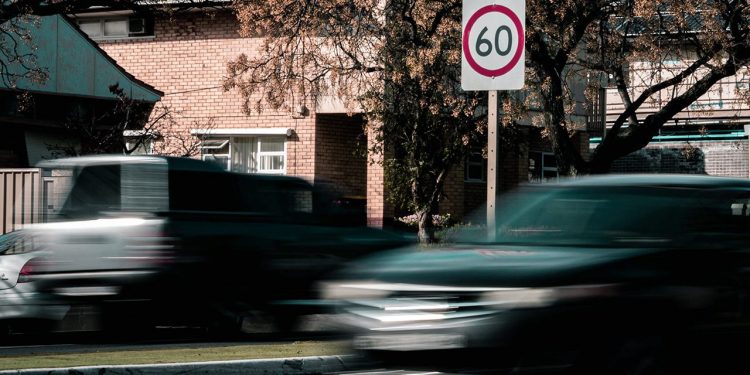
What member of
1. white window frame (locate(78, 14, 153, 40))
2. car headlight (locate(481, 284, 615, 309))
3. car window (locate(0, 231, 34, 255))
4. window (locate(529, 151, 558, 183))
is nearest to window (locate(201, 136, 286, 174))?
white window frame (locate(78, 14, 153, 40))

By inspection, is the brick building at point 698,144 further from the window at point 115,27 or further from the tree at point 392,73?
the window at point 115,27

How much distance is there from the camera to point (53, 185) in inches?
504

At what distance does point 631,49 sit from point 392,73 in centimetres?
469

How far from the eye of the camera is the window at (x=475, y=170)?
115 feet

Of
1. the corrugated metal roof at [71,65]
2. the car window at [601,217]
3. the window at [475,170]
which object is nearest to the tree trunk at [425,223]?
the corrugated metal roof at [71,65]

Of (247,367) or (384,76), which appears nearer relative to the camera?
(247,367)

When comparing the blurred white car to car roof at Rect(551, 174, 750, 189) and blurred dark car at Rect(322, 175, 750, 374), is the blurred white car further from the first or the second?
car roof at Rect(551, 174, 750, 189)

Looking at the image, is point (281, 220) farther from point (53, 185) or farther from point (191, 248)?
point (53, 185)

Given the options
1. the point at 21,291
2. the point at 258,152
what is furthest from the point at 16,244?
the point at 258,152

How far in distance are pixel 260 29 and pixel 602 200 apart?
54.1 ft

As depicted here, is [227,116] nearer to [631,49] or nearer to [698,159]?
[631,49]

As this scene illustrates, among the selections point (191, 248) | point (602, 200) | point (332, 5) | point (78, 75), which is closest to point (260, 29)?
point (332, 5)

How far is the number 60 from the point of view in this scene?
9.55m

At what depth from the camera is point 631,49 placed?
22.2m
